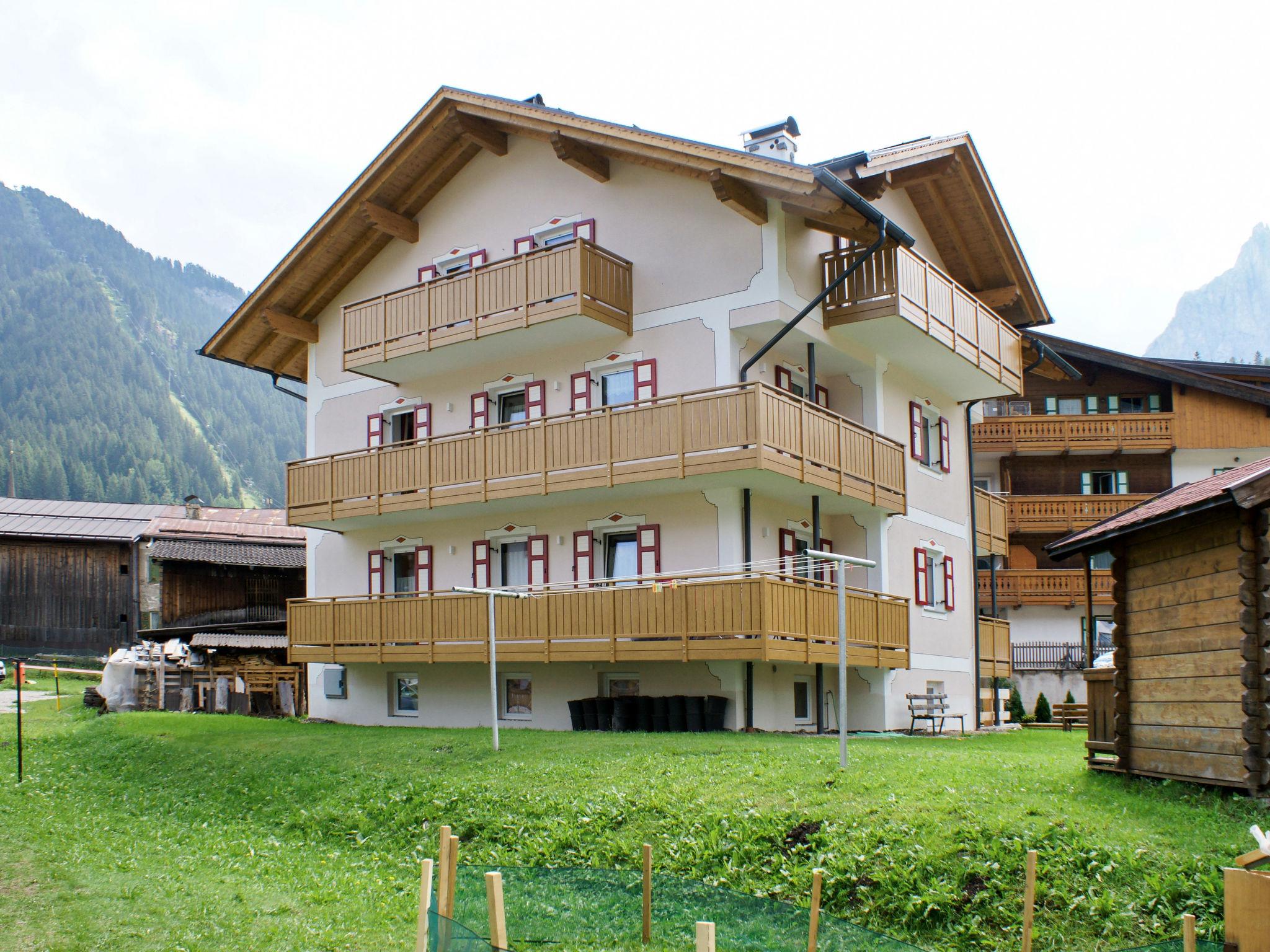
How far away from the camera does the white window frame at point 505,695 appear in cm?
2562

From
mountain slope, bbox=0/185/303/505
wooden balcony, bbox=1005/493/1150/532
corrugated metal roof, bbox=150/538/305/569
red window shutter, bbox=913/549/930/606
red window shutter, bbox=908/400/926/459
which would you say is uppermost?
mountain slope, bbox=0/185/303/505

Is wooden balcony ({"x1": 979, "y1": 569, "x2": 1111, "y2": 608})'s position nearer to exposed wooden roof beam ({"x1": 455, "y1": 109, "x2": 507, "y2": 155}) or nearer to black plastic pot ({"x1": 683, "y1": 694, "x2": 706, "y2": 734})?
black plastic pot ({"x1": 683, "y1": 694, "x2": 706, "y2": 734})

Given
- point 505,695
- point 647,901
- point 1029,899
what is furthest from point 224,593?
point 1029,899

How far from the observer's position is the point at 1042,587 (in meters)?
43.6

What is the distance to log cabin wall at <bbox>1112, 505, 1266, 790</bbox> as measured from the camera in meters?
11.9

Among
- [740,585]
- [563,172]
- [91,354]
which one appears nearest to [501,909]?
[740,585]

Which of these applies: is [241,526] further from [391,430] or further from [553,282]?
[553,282]

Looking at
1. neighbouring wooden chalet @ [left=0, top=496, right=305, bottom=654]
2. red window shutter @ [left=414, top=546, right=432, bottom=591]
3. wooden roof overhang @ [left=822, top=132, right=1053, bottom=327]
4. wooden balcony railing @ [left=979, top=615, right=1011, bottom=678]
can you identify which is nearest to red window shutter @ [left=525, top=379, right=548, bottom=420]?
red window shutter @ [left=414, top=546, right=432, bottom=591]

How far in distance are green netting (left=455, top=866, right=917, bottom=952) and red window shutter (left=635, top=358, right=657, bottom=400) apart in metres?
14.1

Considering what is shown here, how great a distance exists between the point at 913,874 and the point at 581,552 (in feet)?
46.6

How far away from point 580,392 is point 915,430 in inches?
298

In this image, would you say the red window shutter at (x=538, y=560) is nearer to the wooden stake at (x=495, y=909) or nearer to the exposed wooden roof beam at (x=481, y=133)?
the exposed wooden roof beam at (x=481, y=133)

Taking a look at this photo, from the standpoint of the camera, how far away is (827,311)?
2430 cm

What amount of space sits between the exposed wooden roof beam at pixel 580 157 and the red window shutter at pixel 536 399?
4.21m
